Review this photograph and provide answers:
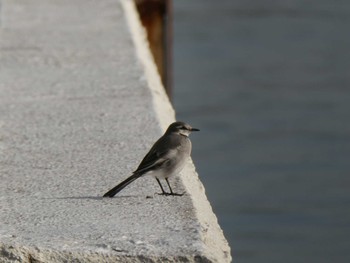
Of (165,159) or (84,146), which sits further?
(84,146)

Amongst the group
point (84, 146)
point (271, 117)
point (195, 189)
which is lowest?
point (271, 117)

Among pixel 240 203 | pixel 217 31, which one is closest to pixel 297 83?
pixel 217 31

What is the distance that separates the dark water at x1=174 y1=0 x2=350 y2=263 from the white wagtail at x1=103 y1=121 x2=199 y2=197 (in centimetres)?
341

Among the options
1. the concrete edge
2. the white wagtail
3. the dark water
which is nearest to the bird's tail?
the white wagtail

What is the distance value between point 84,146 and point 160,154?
78cm

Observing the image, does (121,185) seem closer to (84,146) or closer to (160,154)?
(160,154)

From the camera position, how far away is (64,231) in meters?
3.91

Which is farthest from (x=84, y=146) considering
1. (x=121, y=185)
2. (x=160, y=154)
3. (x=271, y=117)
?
(x=271, y=117)

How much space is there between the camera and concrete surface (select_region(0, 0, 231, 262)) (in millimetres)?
3756

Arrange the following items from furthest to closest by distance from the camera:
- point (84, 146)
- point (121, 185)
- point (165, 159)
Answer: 1. point (84, 146)
2. point (165, 159)
3. point (121, 185)

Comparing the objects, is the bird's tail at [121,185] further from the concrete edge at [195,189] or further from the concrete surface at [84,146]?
the concrete edge at [195,189]

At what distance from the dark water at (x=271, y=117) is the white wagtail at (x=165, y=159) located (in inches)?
134

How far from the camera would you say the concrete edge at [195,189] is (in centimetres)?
376

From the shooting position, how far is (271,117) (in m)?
12.0
